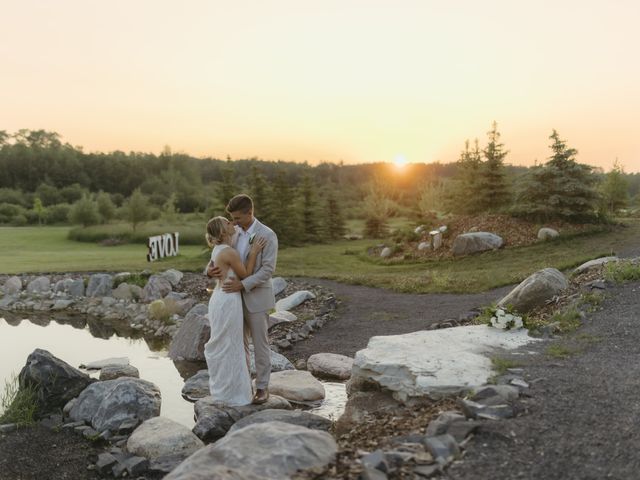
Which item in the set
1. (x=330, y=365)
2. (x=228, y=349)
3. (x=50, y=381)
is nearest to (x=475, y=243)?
(x=330, y=365)

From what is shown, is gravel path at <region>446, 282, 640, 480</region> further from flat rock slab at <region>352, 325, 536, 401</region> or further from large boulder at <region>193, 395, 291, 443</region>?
large boulder at <region>193, 395, 291, 443</region>

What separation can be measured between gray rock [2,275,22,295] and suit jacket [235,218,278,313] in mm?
13949

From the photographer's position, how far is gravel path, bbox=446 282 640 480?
3.83 m

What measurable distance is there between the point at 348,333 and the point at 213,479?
7540mm

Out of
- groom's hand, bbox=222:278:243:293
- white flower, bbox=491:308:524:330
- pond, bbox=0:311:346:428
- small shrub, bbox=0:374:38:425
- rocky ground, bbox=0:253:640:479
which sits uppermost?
groom's hand, bbox=222:278:243:293

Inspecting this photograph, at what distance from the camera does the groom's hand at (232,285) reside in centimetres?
667

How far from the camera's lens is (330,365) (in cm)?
881

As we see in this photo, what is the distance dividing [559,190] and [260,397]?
54.9ft

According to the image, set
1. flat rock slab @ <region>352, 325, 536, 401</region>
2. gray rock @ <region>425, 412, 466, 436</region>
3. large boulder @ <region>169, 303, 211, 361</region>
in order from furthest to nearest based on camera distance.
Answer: large boulder @ <region>169, 303, 211, 361</region> → flat rock slab @ <region>352, 325, 536, 401</region> → gray rock @ <region>425, 412, 466, 436</region>

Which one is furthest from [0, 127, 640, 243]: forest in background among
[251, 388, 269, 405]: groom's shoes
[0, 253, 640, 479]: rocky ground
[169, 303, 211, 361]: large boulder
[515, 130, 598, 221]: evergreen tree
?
[251, 388, 269, 405]: groom's shoes

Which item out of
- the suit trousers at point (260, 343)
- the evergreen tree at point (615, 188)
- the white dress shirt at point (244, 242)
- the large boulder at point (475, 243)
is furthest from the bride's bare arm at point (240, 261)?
the evergreen tree at point (615, 188)

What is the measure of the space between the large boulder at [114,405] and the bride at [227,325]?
884 millimetres

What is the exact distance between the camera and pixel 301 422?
19.3 ft

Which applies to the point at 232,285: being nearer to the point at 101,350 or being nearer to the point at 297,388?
the point at 297,388
